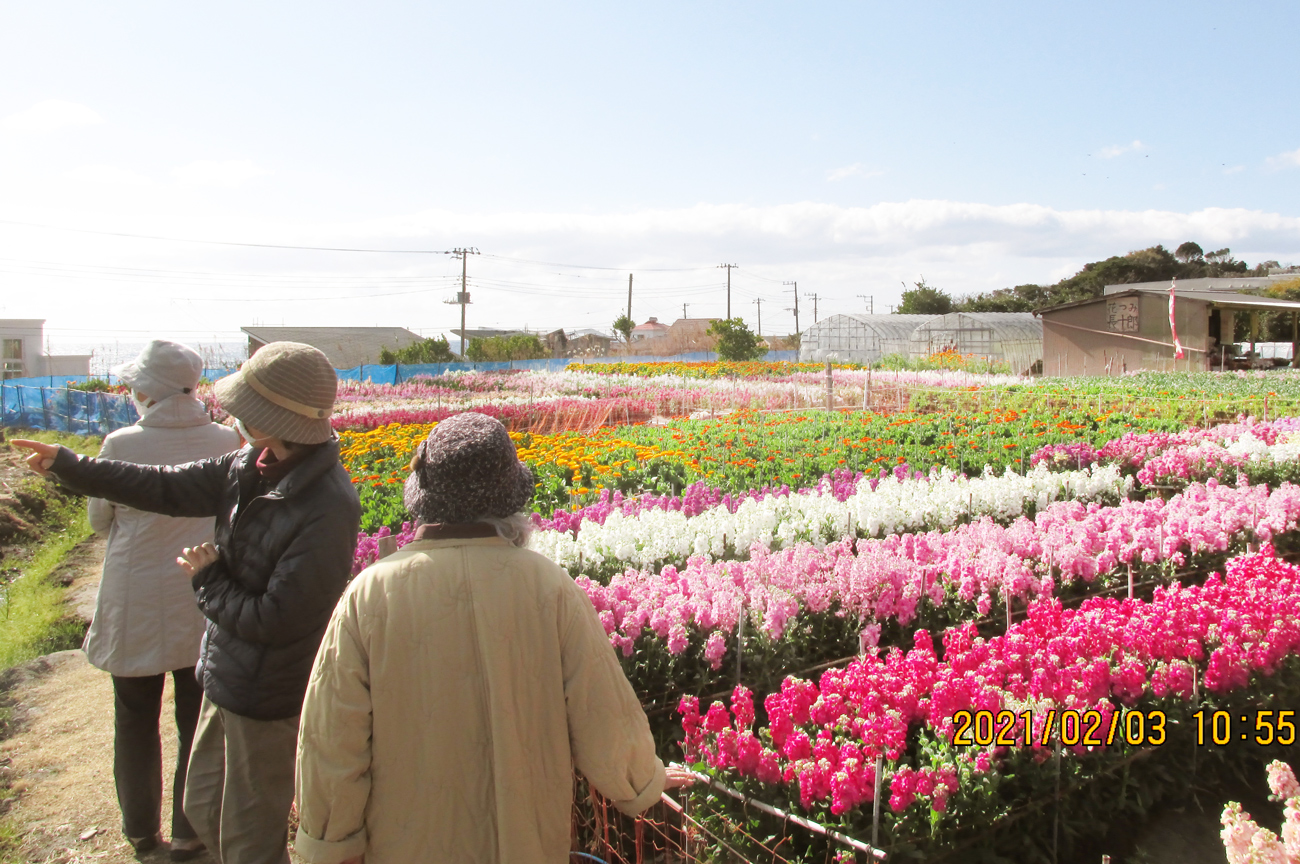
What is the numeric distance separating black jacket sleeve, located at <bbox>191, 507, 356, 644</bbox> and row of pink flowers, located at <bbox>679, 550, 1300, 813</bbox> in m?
1.22

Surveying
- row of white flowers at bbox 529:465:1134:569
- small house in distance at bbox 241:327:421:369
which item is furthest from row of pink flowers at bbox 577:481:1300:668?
small house in distance at bbox 241:327:421:369

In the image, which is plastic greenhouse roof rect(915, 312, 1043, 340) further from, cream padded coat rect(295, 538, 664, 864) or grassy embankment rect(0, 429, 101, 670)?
cream padded coat rect(295, 538, 664, 864)

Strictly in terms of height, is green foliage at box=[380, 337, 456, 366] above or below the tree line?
below

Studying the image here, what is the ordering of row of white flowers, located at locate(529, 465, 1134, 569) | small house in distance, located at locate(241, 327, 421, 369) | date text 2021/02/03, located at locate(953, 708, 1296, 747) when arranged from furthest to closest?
1. small house in distance, located at locate(241, 327, 421, 369)
2. row of white flowers, located at locate(529, 465, 1134, 569)
3. date text 2021/02/03, located at locate(953, 708, 1296, 747)

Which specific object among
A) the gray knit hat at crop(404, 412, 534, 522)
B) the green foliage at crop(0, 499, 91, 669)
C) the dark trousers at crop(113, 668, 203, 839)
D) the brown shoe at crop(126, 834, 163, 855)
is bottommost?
the green foliage at crop(0, 499, 91, 669)

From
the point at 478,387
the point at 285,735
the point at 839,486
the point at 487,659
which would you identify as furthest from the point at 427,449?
the point at 478,387

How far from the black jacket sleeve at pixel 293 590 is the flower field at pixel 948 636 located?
4.05 feet

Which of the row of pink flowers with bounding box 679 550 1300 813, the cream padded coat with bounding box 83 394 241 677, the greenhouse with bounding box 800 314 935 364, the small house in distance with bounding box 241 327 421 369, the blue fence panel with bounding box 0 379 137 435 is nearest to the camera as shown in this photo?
the row of pink flowers with bounding box 679 550 1300 813

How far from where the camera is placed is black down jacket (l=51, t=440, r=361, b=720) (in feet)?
6.64

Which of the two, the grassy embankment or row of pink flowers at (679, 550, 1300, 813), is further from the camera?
the grassy embankment

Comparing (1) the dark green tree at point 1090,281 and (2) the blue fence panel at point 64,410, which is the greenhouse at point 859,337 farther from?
(2) the blue fence panel at point 64,410

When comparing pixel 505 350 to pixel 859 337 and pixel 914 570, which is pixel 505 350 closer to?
pixel 859 337

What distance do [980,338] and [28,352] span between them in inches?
1743

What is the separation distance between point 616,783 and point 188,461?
6.69 ft
